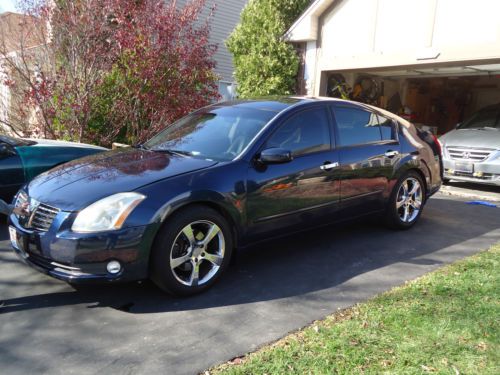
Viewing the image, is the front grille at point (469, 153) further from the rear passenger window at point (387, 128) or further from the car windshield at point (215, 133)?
the car windshield at point (215, 133)

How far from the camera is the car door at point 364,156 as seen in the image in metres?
4.57

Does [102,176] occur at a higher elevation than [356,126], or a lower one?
lower

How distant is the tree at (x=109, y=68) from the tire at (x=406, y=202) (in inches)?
179

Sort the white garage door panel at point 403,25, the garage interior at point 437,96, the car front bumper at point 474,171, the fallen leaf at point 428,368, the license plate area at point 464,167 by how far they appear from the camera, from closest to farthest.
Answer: the fallen leaf at point 428,368 → the car front bumper at point 474,171 → the license plate area at point 464,167 → the white garage door panel at point 403,25 → the garage interior at point 437,96

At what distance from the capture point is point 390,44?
1012cm

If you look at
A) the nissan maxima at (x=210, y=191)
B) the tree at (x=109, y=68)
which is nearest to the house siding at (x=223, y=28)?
the tree at (x=109, y=68)

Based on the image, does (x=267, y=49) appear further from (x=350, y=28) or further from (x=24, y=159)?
(x=24, y=159)

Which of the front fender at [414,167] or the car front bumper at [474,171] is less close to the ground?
the front fender at [414,167]

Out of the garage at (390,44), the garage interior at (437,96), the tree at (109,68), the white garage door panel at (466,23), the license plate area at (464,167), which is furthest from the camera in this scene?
the garage interior at (437,96)

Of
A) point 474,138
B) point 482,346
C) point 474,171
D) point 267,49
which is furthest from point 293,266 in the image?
point 267,49

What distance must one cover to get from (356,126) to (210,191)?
6.91 ft

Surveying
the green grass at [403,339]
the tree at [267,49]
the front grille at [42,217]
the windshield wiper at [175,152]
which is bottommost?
the green grass at [403,339]

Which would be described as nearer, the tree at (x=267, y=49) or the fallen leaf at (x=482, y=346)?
the fallen leaf at (x=482, y=346)

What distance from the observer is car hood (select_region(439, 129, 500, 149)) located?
8266 mm
